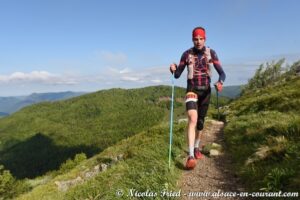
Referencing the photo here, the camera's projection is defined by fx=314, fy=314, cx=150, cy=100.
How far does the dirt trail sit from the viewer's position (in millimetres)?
7137

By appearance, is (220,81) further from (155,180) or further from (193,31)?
(155,180)

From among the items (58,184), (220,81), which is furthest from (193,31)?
(58,184)

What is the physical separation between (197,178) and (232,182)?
0.96 m

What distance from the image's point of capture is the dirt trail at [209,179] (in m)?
7.14

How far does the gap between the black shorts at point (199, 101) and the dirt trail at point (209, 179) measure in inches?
48.7

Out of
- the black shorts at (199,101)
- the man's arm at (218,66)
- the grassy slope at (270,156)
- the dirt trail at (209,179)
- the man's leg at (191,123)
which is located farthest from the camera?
the man's arm at (218,66)

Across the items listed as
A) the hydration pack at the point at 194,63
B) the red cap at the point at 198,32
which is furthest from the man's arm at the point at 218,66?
the red cap at the point at 198,32

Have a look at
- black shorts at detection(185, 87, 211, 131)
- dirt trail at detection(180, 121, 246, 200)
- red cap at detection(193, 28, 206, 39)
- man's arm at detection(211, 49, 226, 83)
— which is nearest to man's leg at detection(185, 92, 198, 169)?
black shorts at detection(185, 87, 211, 131)

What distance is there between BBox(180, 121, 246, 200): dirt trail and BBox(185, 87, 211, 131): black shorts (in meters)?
1.24

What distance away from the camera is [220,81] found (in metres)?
9.31

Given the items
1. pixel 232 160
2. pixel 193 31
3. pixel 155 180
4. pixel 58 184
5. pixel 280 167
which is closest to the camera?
pixel 280 167

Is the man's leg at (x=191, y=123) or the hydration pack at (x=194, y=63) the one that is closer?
the man's leg at (x=191, y=123)

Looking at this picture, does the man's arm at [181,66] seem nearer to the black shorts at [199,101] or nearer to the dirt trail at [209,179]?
the black shorts at [199,101]

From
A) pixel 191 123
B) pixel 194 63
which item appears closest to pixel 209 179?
pixel 191 123
